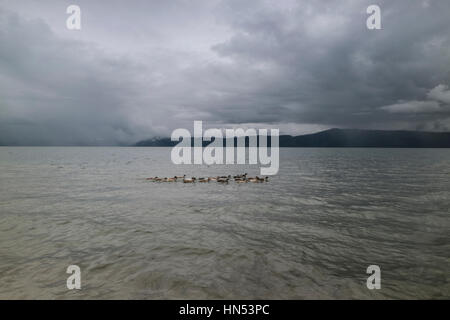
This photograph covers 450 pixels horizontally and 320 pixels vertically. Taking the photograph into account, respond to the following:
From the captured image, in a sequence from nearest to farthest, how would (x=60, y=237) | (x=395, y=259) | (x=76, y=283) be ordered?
(x=76, y=283)
(x=395, y=259)
(x=60, y=237)

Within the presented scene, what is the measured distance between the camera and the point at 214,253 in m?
11.0

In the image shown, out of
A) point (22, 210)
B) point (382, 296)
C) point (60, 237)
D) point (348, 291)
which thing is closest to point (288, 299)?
point (348, 291)

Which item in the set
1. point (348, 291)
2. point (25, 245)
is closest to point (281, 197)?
point (348, 291)

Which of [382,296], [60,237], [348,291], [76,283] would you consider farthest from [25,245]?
[382,296]

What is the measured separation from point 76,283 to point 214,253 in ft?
18.3

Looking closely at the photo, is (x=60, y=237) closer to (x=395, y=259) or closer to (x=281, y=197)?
(x=395, y=259)

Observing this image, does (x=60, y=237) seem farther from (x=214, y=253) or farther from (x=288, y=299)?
(x=288, y=299)
